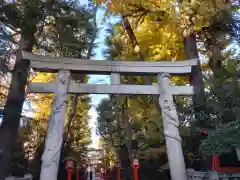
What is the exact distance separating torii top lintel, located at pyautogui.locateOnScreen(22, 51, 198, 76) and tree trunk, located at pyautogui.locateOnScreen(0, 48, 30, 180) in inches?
30.1

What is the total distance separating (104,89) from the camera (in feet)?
23.5

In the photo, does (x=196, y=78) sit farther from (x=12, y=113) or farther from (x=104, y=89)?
(x=12, y=113)

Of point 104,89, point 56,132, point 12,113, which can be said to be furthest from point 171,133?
point 12,113

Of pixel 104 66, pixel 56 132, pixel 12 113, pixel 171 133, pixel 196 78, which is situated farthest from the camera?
pixel 196 78

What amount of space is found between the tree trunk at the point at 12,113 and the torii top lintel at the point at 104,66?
30.1 inches

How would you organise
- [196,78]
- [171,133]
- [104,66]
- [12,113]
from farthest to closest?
1. [196,78]
2. [104,66]
3. [12,113]
4. [171,133]

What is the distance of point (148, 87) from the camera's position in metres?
7.45

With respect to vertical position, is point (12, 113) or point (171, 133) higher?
point (12, 113)

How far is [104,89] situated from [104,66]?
0.70 meters

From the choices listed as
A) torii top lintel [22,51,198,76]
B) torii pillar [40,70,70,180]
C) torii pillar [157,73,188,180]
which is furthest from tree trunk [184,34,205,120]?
torii pillar [40,70,70,180]

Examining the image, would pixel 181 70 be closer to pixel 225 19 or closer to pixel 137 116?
pixel 225 19

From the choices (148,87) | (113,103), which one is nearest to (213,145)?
(148,87)

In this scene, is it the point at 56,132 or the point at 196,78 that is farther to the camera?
the point at 196,78

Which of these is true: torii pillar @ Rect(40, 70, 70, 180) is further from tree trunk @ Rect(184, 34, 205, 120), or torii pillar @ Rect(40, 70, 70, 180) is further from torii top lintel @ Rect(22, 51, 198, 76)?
tree trunk @ Rect(184, 34, 205, 120)
